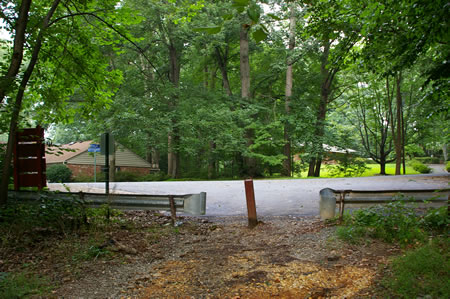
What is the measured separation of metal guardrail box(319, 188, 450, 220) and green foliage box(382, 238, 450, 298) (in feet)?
6.69

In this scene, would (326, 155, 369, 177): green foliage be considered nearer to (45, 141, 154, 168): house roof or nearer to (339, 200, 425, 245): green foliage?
(45, 141, 154, 168): house roof

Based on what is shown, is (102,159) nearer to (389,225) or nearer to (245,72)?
(245,72)

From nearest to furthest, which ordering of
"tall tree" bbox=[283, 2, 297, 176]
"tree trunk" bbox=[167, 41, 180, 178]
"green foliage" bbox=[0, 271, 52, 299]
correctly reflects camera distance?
"green foliage" bbox=[0, 271, 52, 299] → "tree trunk" bbox=[167, 41, 180, 178] → "tall tree" bbox=[283, 2, 297, 176]

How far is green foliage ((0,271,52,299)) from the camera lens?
12.8 feet

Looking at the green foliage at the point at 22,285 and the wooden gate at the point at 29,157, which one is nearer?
the green foliage at the point at 22,285

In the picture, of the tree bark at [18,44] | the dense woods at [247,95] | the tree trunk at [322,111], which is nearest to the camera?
the tree bark at [18,44]

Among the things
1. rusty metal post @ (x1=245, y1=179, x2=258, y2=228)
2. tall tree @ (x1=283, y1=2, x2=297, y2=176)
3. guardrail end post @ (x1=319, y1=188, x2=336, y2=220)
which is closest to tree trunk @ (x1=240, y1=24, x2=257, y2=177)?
tall tree @ (x1=283, y1=2, x2=297, y2=176)

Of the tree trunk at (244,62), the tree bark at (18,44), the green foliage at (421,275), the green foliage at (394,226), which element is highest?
the tree trunk at (244,62)

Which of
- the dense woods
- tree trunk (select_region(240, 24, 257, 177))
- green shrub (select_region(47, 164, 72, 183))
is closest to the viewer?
Answer: the dense woods

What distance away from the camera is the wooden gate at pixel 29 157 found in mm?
6836

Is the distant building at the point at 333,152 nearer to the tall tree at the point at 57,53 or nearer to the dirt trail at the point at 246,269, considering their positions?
the tall tree at the point at 57,53

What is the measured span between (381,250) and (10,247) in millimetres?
5434

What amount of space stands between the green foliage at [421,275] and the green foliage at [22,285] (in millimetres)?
3820

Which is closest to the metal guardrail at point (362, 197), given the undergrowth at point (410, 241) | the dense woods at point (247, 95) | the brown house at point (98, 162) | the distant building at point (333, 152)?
the undergrowth at point (410, 241)
